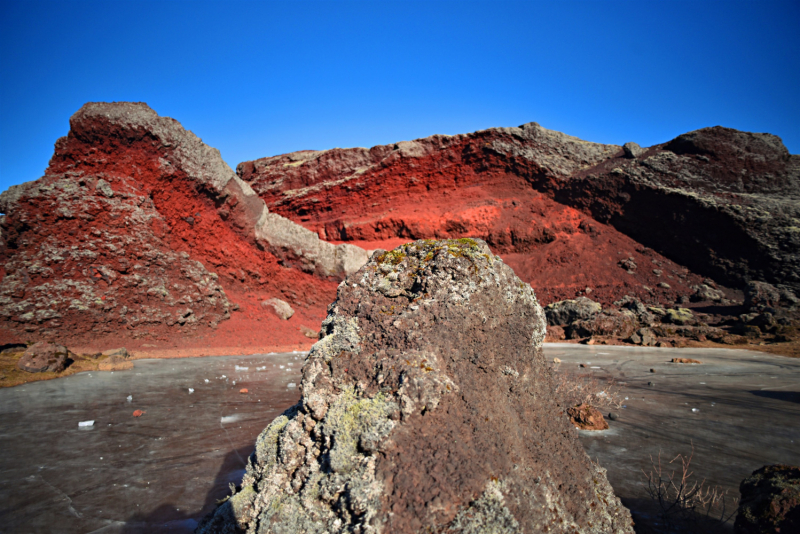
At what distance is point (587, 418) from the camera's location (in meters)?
4.29

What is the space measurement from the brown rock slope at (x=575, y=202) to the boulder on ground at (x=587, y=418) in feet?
50.9

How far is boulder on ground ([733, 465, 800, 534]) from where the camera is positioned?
77.9 inches

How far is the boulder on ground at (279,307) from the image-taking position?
517 inches

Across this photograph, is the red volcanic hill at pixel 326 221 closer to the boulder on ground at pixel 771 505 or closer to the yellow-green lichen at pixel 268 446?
the yellow-green lichen at pixel 268 446

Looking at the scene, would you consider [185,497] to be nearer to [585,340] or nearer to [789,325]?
[585,340]

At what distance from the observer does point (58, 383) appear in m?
5.79

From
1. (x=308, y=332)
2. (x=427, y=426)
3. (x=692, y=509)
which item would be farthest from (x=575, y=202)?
(x=427, y=426)

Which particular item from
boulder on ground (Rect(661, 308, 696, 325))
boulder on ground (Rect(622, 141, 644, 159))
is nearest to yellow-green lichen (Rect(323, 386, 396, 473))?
boulder on ground (Rect(661, 308, 696, 325))

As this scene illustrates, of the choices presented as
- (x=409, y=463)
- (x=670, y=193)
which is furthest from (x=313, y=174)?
(x=409, y=463)

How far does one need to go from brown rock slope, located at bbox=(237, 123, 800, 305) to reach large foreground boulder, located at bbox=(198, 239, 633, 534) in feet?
58.6

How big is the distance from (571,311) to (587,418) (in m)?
12.3

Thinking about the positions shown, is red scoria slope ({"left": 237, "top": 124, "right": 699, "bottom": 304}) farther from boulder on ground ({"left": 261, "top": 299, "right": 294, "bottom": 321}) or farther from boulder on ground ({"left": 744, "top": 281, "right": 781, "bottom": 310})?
boulder on ground ({"left": 261, "top": 299, "right": 294, "bottom": 321})

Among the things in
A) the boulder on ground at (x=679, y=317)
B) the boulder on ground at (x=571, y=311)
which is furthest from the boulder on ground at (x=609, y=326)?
the boulder on ground at (x=679, y=317)

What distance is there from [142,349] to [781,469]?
1114 cm
